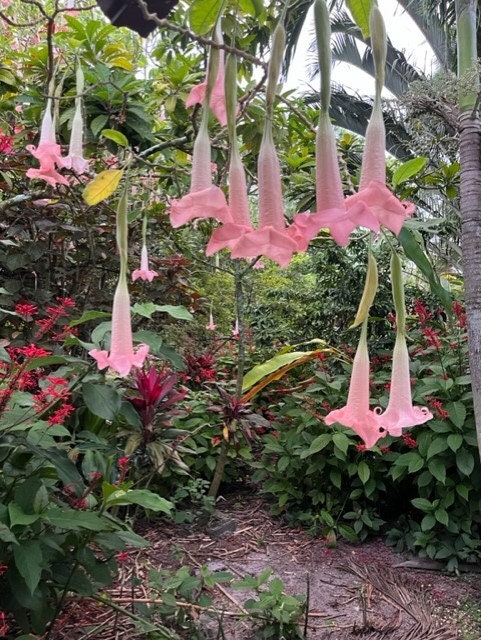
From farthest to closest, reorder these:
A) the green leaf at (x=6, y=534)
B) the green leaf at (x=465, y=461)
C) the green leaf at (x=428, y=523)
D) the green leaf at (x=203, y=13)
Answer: the green leaf at (x=428, y=523)
the green leaf at (x=465, y=461)
the green leaf at (x=6, y=534)
the green leaf at (x=203, y=13)

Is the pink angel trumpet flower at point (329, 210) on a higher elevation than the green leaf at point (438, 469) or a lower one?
higher

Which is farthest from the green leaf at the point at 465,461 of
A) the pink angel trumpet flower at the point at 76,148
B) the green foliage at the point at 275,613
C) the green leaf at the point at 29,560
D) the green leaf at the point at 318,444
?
the pink angel trumpet flower at the point at 76,148

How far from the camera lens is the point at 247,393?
3.00 meters

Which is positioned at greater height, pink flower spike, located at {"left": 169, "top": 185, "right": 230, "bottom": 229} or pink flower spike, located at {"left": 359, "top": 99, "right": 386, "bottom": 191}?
pink flower spike, located at {"left": 359, "top": 99, "right": 386, "bottom": 191}

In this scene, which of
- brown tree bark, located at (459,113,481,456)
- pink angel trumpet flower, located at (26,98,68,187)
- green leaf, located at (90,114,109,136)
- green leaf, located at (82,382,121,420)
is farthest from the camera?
green leaf, located at (90,114,109,136)

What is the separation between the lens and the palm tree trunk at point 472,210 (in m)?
1.84

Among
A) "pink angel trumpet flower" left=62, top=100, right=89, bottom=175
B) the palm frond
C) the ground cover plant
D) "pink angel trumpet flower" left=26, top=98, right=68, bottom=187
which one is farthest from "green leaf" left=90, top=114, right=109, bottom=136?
the palm frond

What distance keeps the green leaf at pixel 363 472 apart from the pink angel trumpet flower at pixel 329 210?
85.8 inches

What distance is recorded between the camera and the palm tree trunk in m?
1.84

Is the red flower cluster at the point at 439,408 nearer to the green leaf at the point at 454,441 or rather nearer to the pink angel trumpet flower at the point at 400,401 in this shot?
the green leaf at the point at 454,441

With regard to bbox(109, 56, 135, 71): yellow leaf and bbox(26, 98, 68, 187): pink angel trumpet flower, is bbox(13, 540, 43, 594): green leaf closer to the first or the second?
bbox(26, 98, 68, 187): pink angel trumpet flower

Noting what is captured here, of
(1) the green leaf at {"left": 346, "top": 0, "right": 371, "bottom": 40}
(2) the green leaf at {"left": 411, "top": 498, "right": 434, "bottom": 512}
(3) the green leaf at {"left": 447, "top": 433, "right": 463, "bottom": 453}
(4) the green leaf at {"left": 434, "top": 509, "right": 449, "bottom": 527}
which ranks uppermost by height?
(1) the green leaf at {"left": 346, "top": 0, "right": 371, "bottom": 40}

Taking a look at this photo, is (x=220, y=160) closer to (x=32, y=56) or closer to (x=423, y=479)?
(x=32, y=56)

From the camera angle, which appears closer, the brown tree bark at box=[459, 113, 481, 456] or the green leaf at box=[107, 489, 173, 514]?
the green leaf at box=[107, 489, 173, 514]
